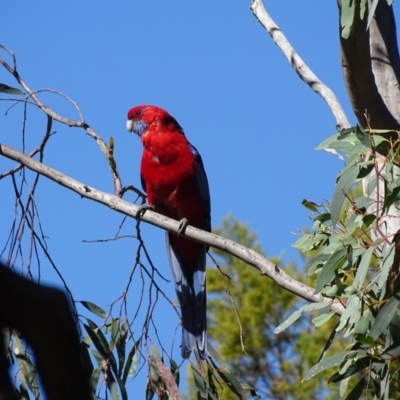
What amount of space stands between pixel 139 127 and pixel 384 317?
2.39 meters

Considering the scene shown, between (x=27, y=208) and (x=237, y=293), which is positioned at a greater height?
(x=237, y=293)

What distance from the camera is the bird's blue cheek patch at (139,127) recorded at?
4.03 meters

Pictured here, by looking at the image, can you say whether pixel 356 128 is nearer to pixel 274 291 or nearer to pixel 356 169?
pixel 356 169

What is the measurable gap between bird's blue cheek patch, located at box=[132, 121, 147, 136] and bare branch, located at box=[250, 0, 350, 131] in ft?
Result: 2.71

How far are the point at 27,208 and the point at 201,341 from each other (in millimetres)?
1003

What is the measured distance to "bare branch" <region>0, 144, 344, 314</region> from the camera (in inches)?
85.4

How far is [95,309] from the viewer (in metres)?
2.69

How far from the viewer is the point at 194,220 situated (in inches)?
143

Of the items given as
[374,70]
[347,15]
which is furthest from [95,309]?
[374,70]

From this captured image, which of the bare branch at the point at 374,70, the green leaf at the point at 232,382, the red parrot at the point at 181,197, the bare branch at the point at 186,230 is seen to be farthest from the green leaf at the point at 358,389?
the red parrot at the point at 181,197

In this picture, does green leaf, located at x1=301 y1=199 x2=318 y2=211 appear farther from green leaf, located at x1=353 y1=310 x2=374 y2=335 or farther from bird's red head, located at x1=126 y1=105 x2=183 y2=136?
bird's red head, located at x1=126 y1=105 x2=183 y2=136

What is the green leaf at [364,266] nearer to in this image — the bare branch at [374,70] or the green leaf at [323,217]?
the green leaf at [323,217]

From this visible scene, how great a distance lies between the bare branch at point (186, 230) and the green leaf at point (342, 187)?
0.23 m

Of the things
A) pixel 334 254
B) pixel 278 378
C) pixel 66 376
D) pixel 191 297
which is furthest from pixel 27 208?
pixel 278 378
